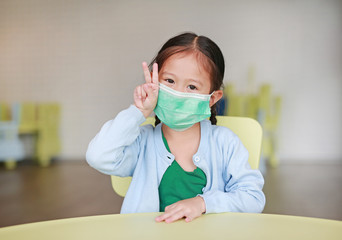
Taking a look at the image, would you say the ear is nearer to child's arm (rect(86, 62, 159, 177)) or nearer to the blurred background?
child's arm (rect(86, 62, 159, 177))

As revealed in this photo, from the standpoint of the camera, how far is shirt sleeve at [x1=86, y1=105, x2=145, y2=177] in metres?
0.81

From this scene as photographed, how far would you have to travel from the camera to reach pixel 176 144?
0.96m

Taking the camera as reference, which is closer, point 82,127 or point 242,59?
point 242,59

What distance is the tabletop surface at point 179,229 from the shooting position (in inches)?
18.4

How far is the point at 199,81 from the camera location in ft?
2.97

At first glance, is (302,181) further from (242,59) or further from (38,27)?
(38,27)

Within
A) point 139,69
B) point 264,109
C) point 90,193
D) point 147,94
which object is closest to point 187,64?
point 147,94

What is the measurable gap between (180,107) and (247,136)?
0.26 meters

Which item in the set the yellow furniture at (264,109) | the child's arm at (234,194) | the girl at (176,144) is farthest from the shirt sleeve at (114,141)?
the yellow furniture at (264,109)

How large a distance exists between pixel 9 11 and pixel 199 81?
18.8 feet

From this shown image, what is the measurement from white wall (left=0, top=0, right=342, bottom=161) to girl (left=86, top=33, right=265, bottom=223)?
4.34 metres

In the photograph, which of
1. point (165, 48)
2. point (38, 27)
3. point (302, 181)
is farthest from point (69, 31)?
point (165, 48)

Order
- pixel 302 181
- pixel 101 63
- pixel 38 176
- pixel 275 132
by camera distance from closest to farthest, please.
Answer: pixel 302 181 < pixel 38 176 < pixel 275 132 < pixel 101 63

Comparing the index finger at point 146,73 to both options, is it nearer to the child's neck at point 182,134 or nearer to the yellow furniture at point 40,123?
the child's neck at point 182,134
